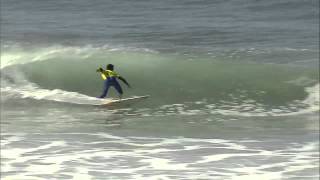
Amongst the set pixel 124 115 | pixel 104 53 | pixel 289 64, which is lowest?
pixel 124 115

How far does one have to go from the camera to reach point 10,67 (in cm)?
1700

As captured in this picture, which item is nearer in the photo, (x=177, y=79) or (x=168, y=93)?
(x=168, y=93)

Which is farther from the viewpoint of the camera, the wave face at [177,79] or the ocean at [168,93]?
the wave face at [177,79]

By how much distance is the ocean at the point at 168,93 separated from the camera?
6828mm

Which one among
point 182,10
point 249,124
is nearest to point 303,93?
point 249,124

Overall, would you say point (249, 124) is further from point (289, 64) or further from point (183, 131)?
point (289, 64)

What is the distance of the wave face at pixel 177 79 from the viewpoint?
11406mm

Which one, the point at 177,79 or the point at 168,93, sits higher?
the point at 177,79

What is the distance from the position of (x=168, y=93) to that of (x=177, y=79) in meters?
1.69

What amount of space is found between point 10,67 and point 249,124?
9.95 m

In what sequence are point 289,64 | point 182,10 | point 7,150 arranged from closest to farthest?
point 7,150 < point 289,64 < point 182,10

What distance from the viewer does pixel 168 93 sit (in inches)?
499

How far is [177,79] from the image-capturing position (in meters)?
14.3

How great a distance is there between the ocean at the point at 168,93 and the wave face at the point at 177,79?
38mm
